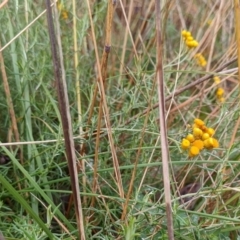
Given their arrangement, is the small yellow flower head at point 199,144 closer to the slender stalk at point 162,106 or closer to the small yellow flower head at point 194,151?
the small yellow flower head at point 194,151

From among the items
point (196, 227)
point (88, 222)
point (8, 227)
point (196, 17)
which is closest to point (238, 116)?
point (196, 227)

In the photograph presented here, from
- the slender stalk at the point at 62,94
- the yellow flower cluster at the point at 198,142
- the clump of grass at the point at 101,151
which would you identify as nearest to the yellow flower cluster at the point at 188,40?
the clump of grass at the point at 101,151

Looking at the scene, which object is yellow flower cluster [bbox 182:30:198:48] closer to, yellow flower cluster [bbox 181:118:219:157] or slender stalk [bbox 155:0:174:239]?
yellow flower cluster [bbox 181:118:219:157]

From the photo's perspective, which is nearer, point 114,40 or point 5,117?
point 5,117

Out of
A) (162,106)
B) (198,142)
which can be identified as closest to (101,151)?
(198,142)

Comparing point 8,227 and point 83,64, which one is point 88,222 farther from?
point 83,64

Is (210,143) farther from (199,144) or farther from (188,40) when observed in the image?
(188,40)

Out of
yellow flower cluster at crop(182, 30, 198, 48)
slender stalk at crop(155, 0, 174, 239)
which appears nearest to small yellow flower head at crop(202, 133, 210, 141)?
slender stalk at crop(155, 0, 174, 239)

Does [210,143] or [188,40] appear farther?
[188,40]
